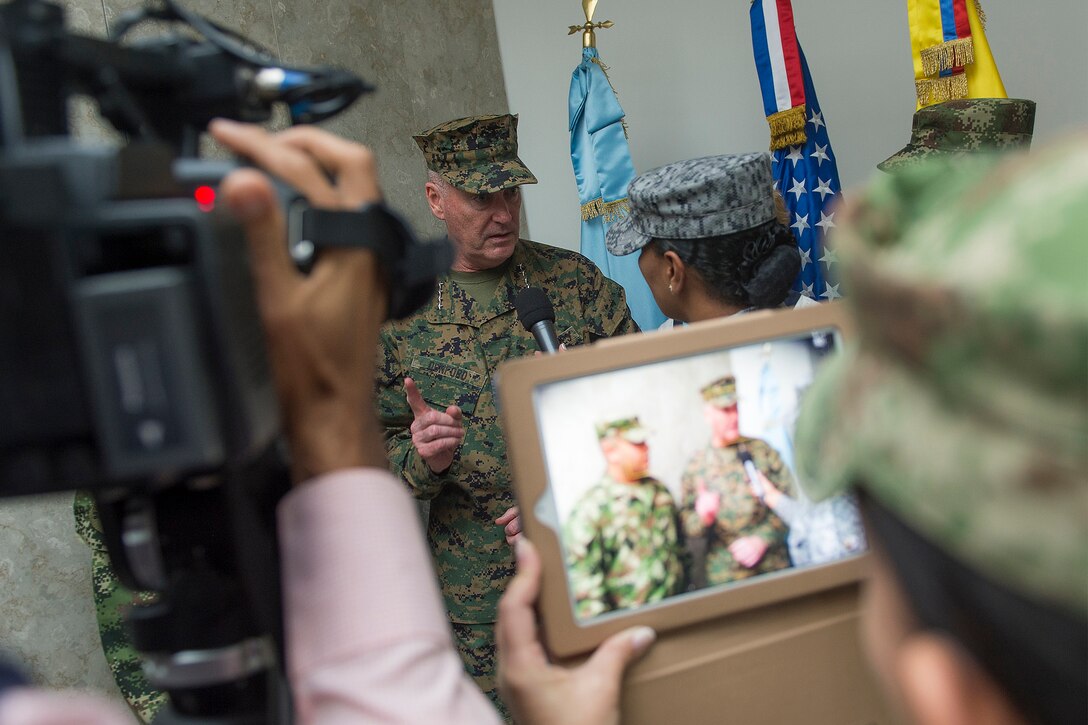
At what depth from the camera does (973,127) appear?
6.83 feet

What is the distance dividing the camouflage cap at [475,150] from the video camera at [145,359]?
1513mm

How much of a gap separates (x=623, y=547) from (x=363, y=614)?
0.27 m

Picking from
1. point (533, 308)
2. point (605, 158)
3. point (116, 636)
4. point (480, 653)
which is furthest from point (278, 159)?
point (605, 158)

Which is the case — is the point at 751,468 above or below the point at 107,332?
below

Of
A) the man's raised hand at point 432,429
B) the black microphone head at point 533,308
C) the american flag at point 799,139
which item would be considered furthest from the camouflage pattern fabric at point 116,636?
the american flag at point 799,139

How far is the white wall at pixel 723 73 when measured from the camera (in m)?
2.47

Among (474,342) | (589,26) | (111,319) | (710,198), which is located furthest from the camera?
(589,26)

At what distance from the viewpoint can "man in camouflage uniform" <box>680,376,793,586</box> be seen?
0.79 meters

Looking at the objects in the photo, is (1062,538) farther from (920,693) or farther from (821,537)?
(821,537)

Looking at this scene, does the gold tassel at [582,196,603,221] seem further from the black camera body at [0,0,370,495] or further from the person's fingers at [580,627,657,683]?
the black camera body at [0,0,370,495]

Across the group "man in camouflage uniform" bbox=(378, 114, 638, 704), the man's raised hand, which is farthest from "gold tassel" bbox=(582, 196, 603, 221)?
the man's raised hand

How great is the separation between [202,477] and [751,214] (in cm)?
112

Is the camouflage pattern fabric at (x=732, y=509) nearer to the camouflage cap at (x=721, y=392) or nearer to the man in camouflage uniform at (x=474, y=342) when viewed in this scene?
the camouflage cap at (x=721, y=392)

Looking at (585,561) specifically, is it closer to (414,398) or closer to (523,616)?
(523,616)
